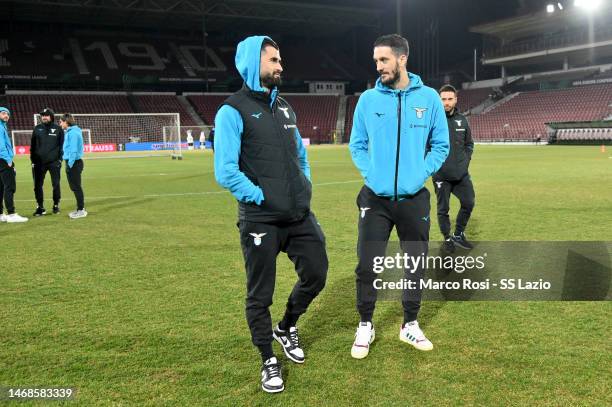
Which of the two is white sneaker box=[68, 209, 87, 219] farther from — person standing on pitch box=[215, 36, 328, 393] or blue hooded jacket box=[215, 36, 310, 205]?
blue hooded jacket box=[215, 36, 310, 205]

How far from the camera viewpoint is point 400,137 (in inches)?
143

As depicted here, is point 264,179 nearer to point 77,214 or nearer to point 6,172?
point 77,214

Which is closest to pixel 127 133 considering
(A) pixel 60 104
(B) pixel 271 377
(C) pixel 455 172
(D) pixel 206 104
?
(A) pixel 60 104

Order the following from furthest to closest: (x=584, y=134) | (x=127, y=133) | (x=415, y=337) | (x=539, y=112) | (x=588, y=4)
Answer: (x=539, y=112)
(x=588, y=4)
(x=127, y=133)
(x=584, y=134)
(x=415, y=337)

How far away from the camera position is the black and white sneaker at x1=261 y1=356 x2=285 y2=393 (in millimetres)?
3174

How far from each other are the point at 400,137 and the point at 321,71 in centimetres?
6039

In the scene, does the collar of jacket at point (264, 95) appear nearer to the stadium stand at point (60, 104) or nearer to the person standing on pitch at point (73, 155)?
the person standing on pitch at point (73, 155)

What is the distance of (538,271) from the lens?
5.62 m

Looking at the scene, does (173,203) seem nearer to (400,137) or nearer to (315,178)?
(315,178)

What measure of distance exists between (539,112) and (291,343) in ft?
167

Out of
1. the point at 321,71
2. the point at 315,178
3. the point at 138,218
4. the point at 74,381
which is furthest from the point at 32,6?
the point at 74,381

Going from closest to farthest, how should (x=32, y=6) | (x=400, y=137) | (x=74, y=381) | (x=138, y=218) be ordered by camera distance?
(x=74, y=381) < (x=400, y=137) < (x=138, y=218) < (x=32, y=6)

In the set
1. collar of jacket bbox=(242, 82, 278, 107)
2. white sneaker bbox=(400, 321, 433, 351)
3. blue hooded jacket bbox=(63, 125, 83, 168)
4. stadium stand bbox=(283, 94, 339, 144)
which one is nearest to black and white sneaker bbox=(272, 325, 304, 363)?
white sneaker bbox=(400, 321, 433, 351)

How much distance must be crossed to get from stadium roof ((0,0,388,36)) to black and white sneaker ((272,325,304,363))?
4845 cm
